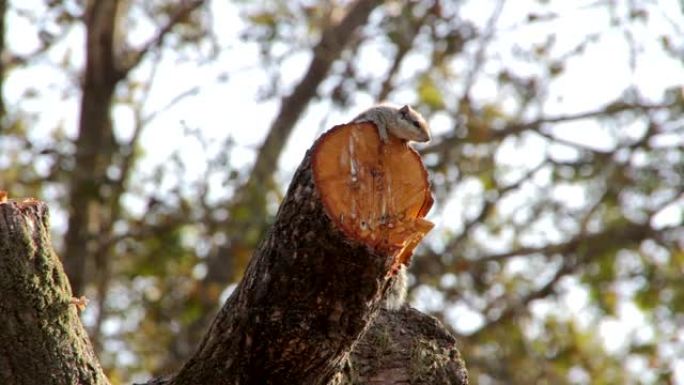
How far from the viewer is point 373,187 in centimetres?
454

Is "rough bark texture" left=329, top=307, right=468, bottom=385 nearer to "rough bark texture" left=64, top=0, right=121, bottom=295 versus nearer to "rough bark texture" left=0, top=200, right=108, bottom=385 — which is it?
"rough bark texture" left=0, top=200, right=108, bottom=385

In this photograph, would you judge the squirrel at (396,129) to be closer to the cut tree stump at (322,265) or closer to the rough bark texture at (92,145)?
the cut tree stump at (322,265)

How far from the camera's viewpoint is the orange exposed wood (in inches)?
170

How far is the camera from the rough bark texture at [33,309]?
4.33 metres

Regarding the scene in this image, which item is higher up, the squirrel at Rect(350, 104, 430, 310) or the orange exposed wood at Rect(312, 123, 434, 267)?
the squirrel at Rect(350, 104, 430, 310)

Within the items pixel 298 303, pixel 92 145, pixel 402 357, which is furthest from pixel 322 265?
pixel 92 145

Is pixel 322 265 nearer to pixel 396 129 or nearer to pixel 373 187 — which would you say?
pixel 373 187

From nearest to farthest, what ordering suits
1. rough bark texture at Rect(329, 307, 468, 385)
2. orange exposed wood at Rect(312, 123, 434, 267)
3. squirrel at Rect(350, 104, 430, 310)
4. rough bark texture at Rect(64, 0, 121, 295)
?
orange exposed wood at Rect(312, 123, 434, 267) → squirrel at Rect(350, 104, 430, 310) → rough bark texture at Rect(329, 307, 468, 385) → rough bark texture at Rect(64, 0, 121, 295)

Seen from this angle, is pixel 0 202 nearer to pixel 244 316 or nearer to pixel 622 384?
pixel 244 316

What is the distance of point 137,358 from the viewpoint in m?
13.6

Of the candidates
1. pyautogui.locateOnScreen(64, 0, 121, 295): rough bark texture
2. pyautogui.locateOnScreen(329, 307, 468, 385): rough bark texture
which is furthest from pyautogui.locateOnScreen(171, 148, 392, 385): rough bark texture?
pyautogui.locateOnScreen(64, 0, 121, 295): rough bark texture

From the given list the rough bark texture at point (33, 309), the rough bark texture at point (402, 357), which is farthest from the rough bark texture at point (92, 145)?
the rough bark texture at point (33, 309)

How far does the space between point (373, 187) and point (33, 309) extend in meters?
1.14

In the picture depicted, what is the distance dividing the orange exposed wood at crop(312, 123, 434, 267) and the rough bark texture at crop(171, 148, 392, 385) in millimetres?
45
